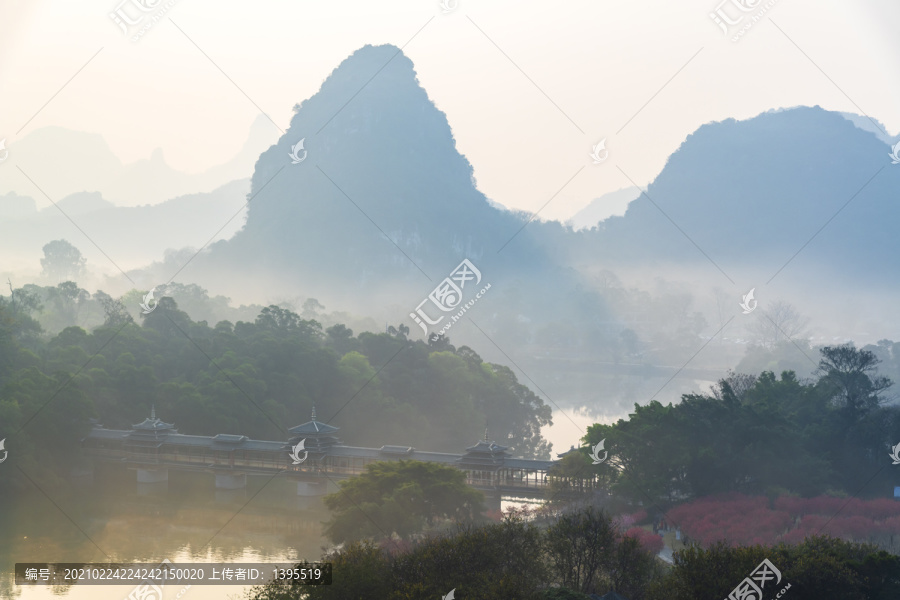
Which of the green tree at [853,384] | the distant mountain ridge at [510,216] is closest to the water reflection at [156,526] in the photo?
the green tree at [853,384]

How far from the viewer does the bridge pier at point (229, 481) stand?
21766 millimetres

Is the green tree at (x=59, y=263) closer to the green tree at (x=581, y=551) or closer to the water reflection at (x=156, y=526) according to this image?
the water reflection at (x=156, y=526)

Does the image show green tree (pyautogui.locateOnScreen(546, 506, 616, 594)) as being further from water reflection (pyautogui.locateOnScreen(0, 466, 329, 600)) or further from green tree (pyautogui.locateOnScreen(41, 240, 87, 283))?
green tree (pyautogui.locateOnScreen(41, 240, 87, 283))

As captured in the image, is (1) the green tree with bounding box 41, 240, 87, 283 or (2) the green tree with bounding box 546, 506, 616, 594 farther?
(1) the green tree with bounding box 41, 240, 87, 283

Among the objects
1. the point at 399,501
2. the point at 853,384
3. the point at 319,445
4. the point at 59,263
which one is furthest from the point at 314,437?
the point at 59,263

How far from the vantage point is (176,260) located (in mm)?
82312

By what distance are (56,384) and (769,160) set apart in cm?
9133

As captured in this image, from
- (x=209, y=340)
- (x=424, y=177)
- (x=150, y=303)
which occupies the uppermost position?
(x=424, y=177)

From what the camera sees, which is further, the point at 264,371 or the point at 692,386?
the point at 692,386

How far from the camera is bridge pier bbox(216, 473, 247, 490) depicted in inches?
857

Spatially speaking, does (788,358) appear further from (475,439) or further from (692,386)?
(475,439)

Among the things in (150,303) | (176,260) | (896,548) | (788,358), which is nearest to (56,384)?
(150,303)

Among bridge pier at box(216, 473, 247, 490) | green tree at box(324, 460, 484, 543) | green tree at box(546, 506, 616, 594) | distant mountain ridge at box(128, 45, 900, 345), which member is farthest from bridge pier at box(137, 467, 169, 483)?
distant mountain ridge at box(128, 45, 900, 345)

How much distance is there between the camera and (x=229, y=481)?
21781 millimetres
